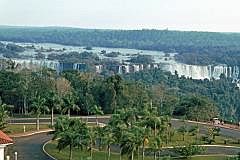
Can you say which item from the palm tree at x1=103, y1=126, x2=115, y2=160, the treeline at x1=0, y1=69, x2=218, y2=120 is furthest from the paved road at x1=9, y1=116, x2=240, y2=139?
the palm tree at x1=103, y1=126, x2=115, y2=160

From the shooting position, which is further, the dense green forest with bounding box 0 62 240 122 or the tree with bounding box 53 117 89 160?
the dense green forest with bounding box 0 62 240 122

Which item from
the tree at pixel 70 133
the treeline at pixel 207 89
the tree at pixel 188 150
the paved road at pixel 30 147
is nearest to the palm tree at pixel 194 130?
the tree at pixel 188 150

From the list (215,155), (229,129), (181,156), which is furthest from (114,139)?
(229,129)

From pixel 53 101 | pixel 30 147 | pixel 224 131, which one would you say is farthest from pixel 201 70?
pixel 30 147

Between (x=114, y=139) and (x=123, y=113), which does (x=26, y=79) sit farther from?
(x=114, y=139)

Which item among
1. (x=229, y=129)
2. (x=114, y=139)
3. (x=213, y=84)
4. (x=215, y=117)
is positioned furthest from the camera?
(x=213, y=84)

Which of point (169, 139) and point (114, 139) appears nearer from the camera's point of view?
point (114, 139)

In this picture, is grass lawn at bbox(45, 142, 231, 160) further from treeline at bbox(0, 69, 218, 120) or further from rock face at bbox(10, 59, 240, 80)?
rock face at bbox(10, 59, 240, 80)

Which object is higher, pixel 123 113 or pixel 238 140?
pixel 123 113
